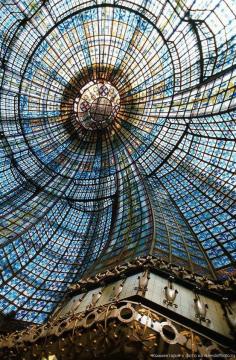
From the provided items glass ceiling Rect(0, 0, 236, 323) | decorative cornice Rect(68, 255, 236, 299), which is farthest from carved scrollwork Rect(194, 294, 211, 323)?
glass ceiling Rect(0, 0, 236, 323)

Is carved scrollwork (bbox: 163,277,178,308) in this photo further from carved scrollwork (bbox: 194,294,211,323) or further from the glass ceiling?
the glass ceiling

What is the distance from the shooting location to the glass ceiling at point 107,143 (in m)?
22.8

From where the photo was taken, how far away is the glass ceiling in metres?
22.8

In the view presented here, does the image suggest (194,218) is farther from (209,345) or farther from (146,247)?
(209,345)

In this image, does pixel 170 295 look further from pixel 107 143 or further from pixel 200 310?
pixel 107 143

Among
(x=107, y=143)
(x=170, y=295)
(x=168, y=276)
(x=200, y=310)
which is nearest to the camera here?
(x=200, y=310)

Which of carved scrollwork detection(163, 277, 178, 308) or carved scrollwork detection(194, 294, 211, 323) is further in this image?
carved scrollwork detection(163, 277, 178, 308)

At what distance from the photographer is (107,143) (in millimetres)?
39656

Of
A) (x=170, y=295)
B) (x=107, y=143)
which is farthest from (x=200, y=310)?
(x=107, y=143)

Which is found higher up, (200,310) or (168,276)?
(168,276)

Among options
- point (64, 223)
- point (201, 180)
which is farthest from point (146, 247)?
point (64, 223)

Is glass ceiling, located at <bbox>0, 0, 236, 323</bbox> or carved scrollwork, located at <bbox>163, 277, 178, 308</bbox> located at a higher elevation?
glass ceiling, located at <bbox>0, 0, 236, 323</bbox>

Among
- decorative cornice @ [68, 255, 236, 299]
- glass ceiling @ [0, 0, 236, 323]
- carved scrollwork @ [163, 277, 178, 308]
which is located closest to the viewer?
carved scrollwork @ [163, 277, 178, 308]

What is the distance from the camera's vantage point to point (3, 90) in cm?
3047
